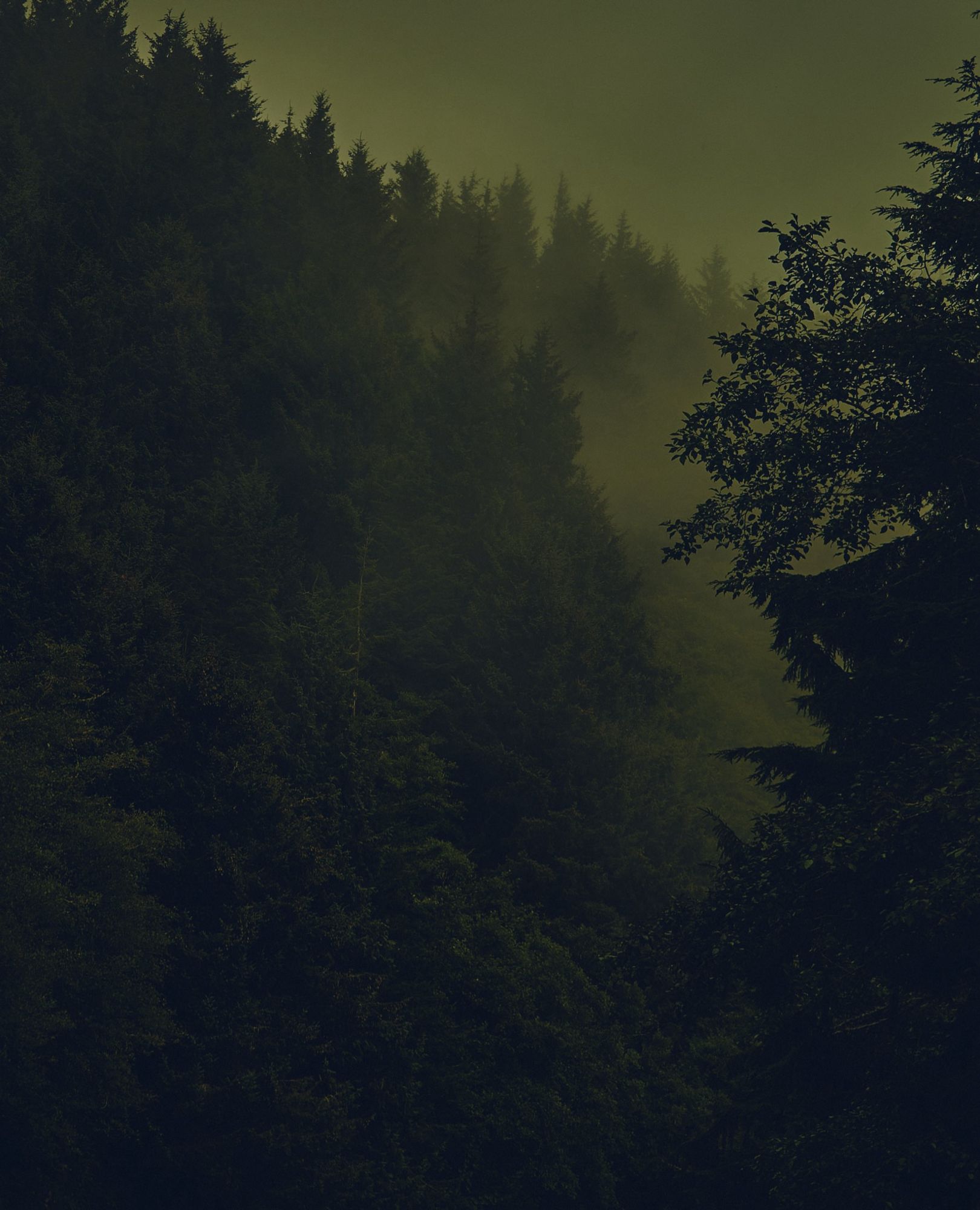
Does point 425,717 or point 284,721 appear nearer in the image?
point 284,721

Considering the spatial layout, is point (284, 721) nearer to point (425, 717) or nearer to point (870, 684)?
point (425, 717)

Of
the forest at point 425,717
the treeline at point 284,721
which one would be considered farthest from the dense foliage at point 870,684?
the treeline at point 284,721

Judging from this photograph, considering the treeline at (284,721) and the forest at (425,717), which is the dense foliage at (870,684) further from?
the treeline at (284,721)

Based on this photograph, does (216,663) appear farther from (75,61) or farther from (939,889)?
(75,61)

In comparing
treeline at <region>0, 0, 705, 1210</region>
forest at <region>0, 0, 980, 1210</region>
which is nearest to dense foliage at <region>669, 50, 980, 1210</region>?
forest at <region>0, 0, 980, 1210</region>

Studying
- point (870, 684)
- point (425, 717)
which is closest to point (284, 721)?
point (425, 717)

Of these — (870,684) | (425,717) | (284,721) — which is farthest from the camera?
(425,717)

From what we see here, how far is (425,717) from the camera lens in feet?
118

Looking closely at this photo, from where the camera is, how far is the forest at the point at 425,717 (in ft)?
32.8

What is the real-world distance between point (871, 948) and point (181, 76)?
5941cm

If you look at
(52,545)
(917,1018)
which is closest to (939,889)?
(917,1018)

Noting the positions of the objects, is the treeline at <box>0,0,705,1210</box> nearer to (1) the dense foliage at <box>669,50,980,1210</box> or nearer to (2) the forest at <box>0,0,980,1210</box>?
(2) the forest at <box>0,0,980,1210</box>

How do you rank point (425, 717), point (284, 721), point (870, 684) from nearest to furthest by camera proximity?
point (870, 684)
point (284, 721)
point (425, 717)

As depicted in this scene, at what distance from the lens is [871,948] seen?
9.54 m
